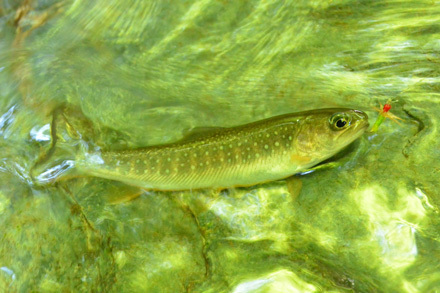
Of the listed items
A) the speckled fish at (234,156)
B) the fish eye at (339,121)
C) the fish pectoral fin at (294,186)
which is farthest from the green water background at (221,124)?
the fish eye at (339,121)

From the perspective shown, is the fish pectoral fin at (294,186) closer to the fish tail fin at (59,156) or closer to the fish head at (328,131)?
the fish head at (328,131)

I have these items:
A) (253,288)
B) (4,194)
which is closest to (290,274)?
(253,288)

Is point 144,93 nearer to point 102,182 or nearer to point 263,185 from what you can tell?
point 102,182

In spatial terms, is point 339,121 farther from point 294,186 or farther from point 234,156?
point 234,156

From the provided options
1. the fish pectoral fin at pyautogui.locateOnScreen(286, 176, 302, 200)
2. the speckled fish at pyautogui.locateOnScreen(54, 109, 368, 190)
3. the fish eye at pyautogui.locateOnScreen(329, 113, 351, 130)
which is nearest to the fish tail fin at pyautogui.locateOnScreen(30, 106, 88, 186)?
the speckled fish at pyautogui.locateOnScreen(54, 109, 368, 190)

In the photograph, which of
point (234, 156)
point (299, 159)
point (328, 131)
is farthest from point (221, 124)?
point (328, 131)

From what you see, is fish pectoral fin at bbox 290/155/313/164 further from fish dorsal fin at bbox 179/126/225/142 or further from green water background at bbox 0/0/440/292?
fish dorsal fin at bbox 179/126/225/142

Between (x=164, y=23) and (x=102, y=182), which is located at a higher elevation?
(x=164, y=23)
